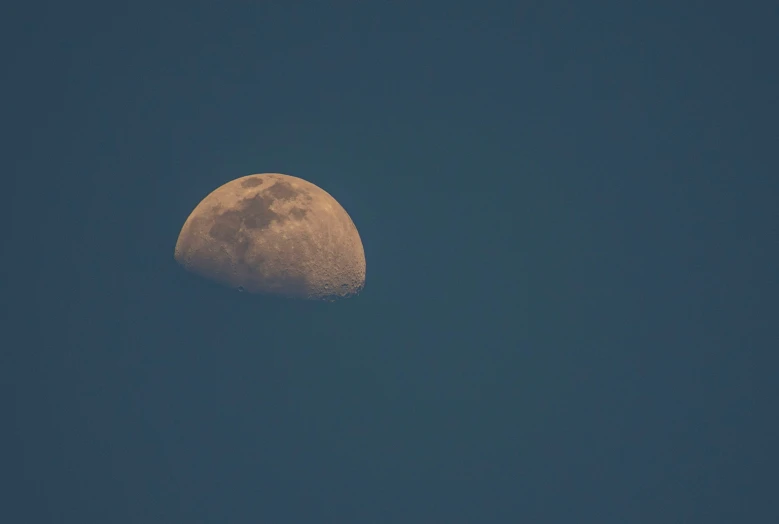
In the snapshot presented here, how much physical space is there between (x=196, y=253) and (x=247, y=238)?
1249 mm

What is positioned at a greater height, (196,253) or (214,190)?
(214,190)

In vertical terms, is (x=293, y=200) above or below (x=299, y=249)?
above

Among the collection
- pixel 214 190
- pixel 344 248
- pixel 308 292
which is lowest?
pixel 308 292

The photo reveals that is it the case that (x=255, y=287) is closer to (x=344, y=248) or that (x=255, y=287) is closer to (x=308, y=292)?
(x=308, y=292)

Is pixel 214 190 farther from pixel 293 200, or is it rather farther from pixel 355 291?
pixel 355 291

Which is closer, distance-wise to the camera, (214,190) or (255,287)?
(255,287)

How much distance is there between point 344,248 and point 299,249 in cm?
134

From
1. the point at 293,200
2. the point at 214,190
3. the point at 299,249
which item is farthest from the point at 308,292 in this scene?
the point at 214,190

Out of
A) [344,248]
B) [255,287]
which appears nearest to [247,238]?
[255,287]

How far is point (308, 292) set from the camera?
1770 cm

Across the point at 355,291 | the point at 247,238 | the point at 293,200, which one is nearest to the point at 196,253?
the point at 247,238

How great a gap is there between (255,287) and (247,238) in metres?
1.05

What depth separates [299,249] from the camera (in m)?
17.6

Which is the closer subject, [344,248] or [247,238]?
[247,238]
